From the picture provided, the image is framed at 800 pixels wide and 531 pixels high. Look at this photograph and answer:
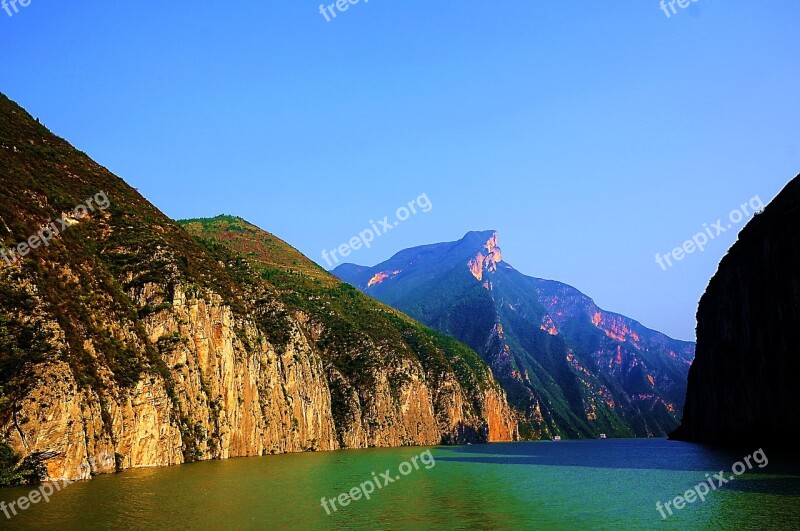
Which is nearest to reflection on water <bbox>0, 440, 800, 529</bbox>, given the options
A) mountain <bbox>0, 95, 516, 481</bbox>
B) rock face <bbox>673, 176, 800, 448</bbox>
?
mountain <bbox>0, 95, 516, 481</bbox>

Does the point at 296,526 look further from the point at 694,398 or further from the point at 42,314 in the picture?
the point at 694,398

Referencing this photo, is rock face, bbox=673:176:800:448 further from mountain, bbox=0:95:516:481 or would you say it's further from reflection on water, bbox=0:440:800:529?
mountain, bbox=0:95:516:481

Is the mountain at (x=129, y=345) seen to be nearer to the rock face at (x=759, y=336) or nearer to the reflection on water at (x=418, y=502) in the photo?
the reflection on water at (x=418, y=502)

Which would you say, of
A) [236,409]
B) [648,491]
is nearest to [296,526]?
[648,491]

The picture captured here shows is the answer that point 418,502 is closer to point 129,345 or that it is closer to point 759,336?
point 129,345

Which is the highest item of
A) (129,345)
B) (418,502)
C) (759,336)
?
(129,345)

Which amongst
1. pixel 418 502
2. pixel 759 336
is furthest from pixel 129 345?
pixel 759 336
